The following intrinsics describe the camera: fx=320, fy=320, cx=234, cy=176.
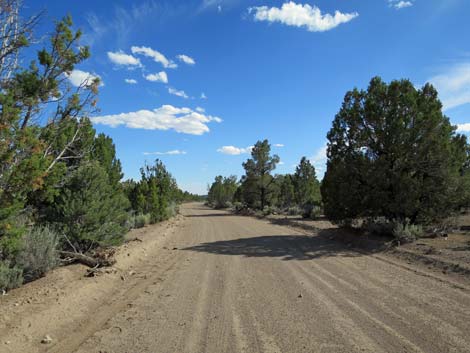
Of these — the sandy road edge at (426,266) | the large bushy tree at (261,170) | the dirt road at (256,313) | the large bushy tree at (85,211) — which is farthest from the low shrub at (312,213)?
the large bushy tree at (85,211)

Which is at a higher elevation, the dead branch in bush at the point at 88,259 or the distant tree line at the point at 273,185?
the distant tree line at the point at 273,185

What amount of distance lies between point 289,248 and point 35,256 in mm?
8775

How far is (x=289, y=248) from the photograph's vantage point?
12891 millimetres

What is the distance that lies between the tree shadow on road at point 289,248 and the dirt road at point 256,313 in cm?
190

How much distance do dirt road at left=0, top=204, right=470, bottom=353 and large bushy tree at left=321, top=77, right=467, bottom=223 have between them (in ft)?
15.7

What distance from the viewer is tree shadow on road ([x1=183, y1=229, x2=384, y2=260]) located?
11.5 m

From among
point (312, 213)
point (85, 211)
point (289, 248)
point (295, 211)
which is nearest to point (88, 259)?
point (85, 211)

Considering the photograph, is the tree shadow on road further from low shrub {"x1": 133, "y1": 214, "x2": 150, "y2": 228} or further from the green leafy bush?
low shrub {"x1": 133, "y1": 214, "x2": 150, "y2": 228}

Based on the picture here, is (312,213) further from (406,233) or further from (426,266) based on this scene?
(426,266)

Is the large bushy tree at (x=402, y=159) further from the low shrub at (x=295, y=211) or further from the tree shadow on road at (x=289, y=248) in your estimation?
the low shrub at (x=295, y=211)

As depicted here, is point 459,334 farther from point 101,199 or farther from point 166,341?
point 101,199

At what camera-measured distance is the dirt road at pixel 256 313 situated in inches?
178

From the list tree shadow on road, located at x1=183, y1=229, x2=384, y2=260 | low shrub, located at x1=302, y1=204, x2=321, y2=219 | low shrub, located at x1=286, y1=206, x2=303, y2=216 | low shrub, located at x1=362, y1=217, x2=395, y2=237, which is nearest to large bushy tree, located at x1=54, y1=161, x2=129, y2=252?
tree shadow on road, located at x1=183, y1=229, x2=384, y2=260

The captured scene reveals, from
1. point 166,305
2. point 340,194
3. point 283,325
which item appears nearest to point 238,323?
point 283,325
